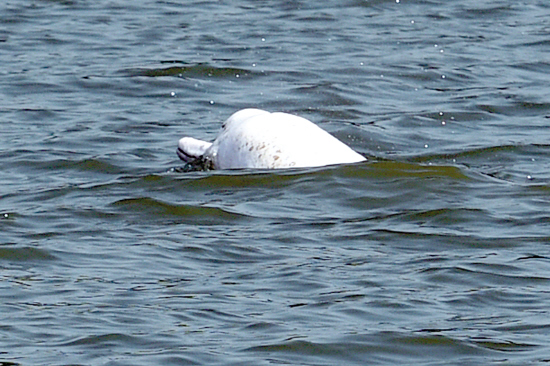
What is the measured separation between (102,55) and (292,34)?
201 cm

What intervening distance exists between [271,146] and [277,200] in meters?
0.46

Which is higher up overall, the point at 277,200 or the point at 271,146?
the point at 271,146

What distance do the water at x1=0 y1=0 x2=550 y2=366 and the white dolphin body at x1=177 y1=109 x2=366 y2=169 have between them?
0.10 m

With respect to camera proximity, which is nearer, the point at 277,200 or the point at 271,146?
the point at 277,200

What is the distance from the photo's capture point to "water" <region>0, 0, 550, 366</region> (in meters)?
5.95

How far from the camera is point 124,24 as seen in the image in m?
15.3

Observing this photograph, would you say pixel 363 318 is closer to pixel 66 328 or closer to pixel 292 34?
Answer: pixel 66 328

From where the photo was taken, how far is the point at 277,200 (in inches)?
327

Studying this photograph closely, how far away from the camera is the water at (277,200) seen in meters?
5.95

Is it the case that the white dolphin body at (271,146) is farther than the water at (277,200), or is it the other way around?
the white dolphin body at (271,146)

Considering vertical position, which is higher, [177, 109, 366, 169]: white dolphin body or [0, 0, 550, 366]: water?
[177, 109, 366, 169]: white dolphin body

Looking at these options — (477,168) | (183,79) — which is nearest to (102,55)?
(183,79)

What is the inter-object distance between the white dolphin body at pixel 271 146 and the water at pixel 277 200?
0.33ft

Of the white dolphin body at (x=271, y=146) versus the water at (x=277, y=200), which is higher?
the white dolphin body at (x=271, y=146)
